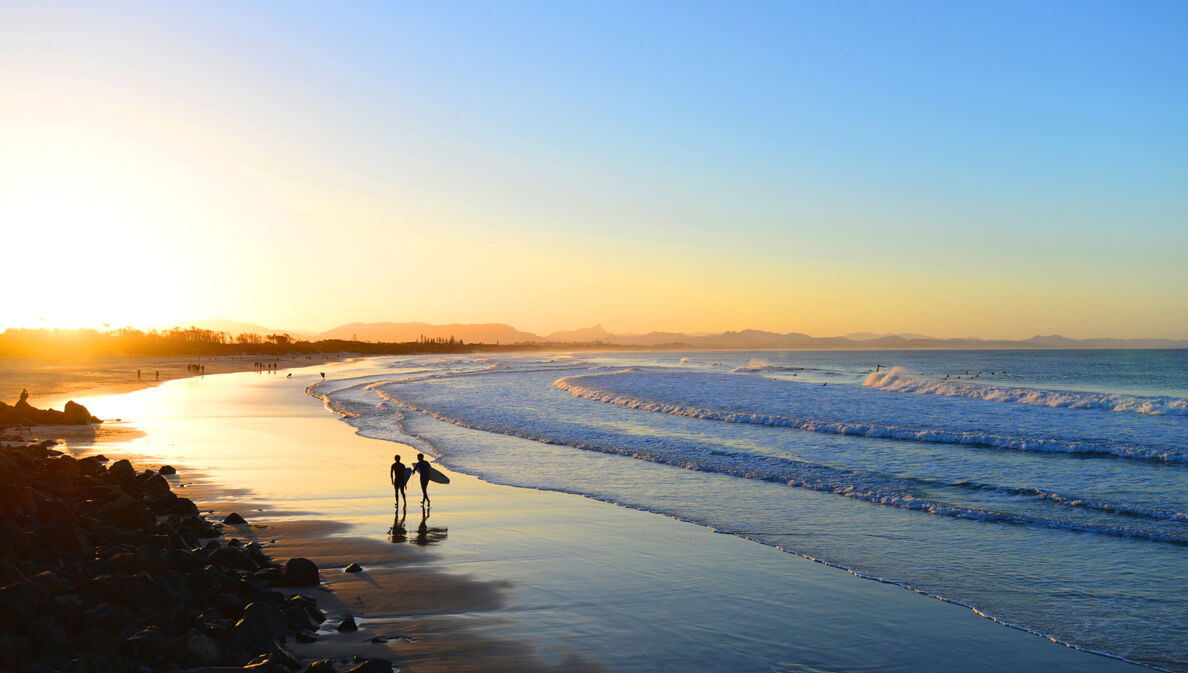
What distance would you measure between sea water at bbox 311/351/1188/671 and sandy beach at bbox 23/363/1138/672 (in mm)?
938

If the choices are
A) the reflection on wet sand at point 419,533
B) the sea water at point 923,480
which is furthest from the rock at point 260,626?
the sea water at point 923,480

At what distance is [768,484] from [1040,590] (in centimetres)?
796

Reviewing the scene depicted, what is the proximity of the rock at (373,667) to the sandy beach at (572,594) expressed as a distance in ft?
1.24

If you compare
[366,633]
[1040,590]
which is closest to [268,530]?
[366,633]

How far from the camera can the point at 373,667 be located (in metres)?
6.43

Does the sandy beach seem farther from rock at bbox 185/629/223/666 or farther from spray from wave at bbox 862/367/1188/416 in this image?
spray from wave at bbox 862/367/1188/416

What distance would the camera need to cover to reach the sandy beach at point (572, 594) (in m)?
7.40

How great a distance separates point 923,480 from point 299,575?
47.2ft

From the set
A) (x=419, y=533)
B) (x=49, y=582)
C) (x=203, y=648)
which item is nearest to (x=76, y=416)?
(x=419, y=533)

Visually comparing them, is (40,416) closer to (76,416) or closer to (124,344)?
(76,416)

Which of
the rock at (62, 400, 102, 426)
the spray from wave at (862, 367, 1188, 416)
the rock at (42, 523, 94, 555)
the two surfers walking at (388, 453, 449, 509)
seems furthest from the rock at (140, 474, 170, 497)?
the spray from wave at (862, 367, 1188, 416)

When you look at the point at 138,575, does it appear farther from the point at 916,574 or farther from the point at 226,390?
the point at 226,390

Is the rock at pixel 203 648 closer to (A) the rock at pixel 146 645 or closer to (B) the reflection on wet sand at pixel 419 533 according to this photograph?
(A) the rock at pixel 146 645

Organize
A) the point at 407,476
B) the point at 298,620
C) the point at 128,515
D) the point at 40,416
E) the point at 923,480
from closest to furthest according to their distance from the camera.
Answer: the point at 298,620 < the point at 128,515 < the point at 407,476 < the point at 923,480 < the point at 40,416
